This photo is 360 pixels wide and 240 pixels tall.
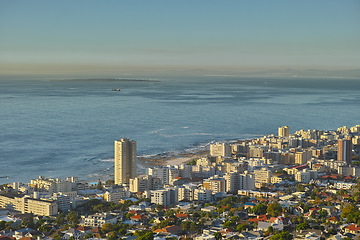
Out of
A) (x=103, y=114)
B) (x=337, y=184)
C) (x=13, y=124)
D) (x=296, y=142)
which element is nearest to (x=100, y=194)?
(x=337, y=184)

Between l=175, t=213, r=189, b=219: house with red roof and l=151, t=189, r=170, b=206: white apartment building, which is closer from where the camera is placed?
l=175, t=213, r=189, b=219: house with red roof

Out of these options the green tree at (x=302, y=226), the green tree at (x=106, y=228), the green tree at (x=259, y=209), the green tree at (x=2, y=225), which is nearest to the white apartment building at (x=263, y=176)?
the green tree at (x=259, y=209)

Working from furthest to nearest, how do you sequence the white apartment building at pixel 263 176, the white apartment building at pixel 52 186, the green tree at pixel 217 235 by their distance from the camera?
the white apartment building at pixel 263 176, the white apartment building at pixel 52 186, the green tree at pixel 217 235

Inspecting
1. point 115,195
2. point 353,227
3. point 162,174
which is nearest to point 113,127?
point 162,174

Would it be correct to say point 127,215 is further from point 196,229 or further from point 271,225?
point 271,225

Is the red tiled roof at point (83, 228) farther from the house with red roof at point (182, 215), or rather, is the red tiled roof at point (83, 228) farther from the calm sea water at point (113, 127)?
the calm sea water at point (113, 127)

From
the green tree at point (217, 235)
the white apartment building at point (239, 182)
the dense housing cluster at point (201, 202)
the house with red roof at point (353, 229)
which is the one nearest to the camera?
the green tree at point (217, 235)

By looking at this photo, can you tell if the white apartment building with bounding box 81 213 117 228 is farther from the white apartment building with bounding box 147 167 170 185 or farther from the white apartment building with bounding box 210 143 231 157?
the white apartment building with bounding box 210 143 231 157

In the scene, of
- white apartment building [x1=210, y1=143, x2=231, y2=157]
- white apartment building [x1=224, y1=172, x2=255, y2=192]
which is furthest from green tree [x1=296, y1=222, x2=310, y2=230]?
white apartment building [x1=210, y1=143, x2=231, y2=157]
